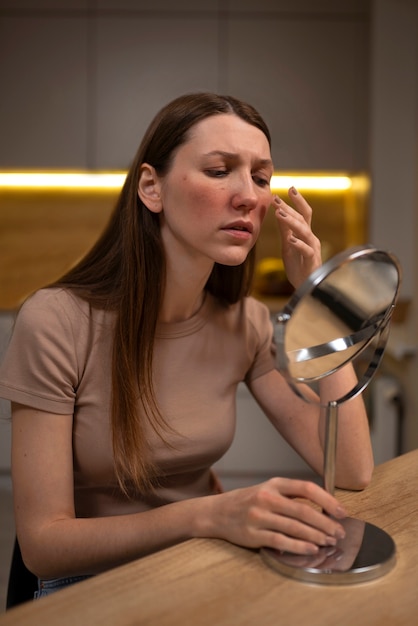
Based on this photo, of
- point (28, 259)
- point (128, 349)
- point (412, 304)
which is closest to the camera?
point (128, 349)

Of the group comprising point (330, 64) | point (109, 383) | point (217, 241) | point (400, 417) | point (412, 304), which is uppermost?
point (330, 64)

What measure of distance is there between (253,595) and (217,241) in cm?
55

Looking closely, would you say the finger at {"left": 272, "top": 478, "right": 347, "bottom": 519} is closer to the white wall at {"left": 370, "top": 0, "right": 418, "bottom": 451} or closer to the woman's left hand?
the woman's left hand

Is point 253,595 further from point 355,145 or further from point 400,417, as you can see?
point 355,145

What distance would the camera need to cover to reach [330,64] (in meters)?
3.76

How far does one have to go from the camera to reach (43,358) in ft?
4.37

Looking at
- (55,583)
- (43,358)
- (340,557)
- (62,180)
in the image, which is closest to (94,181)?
(62,180)

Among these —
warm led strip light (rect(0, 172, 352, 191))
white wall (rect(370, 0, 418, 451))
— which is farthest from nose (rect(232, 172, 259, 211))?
warm led strip light (rect(0, 172, 352, 191))

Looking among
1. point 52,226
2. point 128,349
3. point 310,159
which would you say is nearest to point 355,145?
point 310,159

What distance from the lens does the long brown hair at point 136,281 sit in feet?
4.44

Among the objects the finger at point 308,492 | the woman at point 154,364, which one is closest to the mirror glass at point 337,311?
the finger at point 308,492

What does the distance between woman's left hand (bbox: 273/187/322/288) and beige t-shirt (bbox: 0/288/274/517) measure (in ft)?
0.71

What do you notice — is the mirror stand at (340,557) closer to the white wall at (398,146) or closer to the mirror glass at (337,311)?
the mirror glass at (337,311)

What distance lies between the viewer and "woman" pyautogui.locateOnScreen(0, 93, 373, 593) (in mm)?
1249
